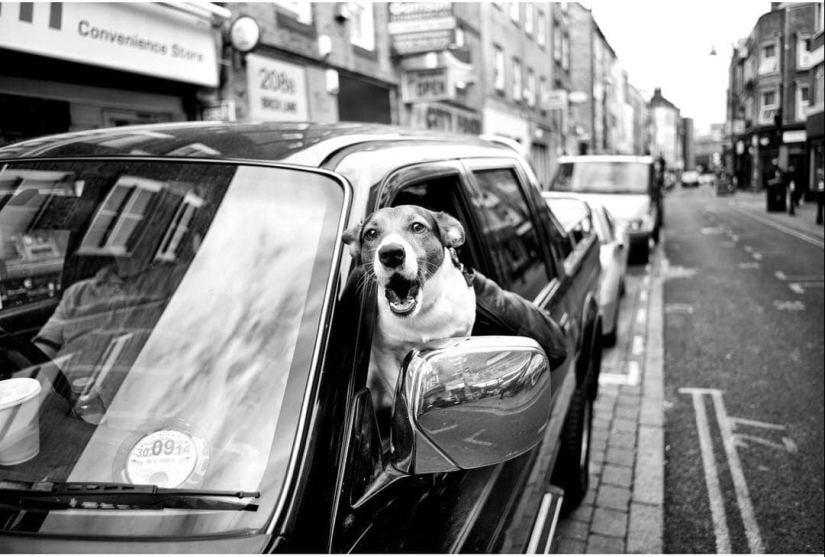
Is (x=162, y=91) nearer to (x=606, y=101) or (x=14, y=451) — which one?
(x=14, y=451)

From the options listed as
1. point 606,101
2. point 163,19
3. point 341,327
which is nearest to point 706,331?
point 341,327

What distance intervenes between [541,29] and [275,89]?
24599 millimetres

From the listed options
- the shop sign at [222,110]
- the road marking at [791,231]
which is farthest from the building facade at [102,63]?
the road marking at [791,231]

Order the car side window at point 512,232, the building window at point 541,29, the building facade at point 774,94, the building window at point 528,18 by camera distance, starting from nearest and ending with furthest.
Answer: the car side window at point 512,232
the building window at point 528,18
the building window at point 541,29
the building facade at point 774,94

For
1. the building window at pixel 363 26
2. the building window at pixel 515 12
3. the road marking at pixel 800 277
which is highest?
the building window at pixel 515 12

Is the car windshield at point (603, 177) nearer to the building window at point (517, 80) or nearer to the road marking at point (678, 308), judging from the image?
the road marking at point (678, 308)

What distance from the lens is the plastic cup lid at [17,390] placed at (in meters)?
1.45

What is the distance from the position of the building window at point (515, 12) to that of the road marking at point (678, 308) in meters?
19.8

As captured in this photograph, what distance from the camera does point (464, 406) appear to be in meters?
1.38

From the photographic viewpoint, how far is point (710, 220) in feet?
80.8

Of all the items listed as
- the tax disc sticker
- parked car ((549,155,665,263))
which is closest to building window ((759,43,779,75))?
parked car ((549,155,665,263))

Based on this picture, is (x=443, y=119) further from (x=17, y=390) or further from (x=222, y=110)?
(x=17, y=390)

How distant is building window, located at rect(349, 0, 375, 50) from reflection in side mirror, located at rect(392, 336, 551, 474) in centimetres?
1373

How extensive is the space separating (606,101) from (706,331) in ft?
170
